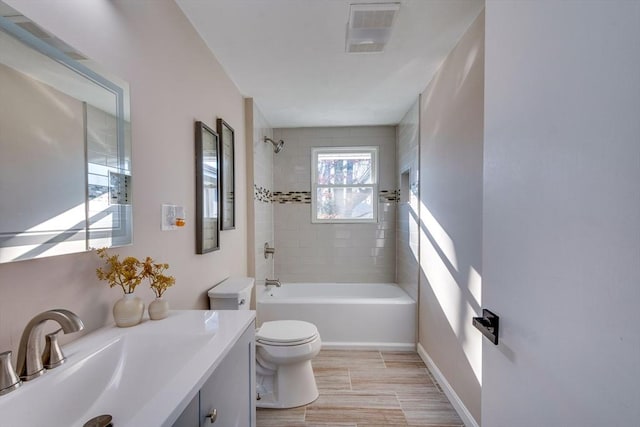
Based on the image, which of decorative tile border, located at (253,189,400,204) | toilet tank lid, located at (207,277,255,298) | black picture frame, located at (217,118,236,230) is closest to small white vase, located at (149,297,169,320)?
toilet tank lid, located at (207,277,255,298)

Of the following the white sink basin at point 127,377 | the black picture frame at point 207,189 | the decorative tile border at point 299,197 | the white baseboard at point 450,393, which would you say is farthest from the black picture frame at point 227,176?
the white baseboard at point 450,393

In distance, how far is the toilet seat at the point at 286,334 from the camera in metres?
2.09

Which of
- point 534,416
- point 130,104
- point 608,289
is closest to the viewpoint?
point 608,289

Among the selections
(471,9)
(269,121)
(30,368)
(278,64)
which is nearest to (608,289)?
(30,368)

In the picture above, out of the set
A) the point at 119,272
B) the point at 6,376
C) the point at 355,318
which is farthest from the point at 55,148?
the point at 355,318

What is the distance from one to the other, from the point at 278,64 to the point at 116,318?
6.22 feet

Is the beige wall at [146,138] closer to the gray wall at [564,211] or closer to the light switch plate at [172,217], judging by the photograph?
the light switch plate at [172,217]

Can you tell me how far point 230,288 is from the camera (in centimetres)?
200

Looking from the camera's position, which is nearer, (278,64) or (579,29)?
(579,29)

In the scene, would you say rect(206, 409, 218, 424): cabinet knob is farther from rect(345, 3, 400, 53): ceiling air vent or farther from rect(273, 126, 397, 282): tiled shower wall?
rect(273, 126, 397, 282): tiled shower wall

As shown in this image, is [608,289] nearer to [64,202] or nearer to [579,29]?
[579,29]

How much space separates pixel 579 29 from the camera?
1.95 feet

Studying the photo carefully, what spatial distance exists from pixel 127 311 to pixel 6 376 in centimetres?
44

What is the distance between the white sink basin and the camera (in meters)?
0.69
